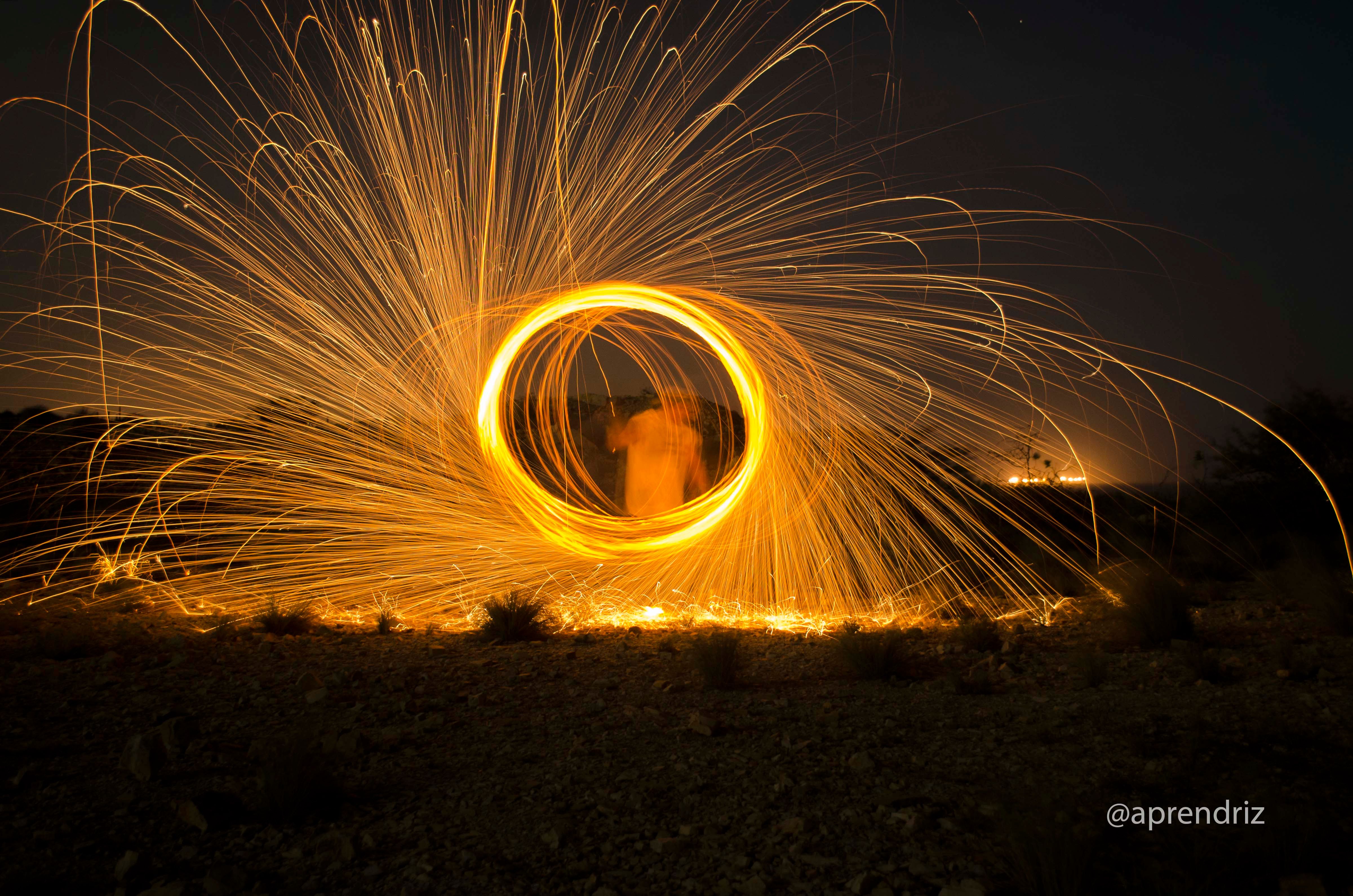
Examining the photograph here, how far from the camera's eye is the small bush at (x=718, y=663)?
5.29 meters

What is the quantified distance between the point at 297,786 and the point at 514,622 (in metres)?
3.91

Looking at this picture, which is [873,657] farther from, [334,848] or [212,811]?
[212,811]

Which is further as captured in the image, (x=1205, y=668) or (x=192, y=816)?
(x=1205, y=668)

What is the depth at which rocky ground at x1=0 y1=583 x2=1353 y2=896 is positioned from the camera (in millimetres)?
2662

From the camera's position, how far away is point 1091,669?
5.25 metres

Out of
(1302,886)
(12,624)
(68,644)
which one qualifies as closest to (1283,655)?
(1302,886)

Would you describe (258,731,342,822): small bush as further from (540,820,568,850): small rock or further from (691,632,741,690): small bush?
(691,632,741,690): small bush

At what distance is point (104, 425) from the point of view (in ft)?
44.7

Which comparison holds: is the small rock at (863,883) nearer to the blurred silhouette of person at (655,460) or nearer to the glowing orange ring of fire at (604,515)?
the glowing orange ring of fire at (604,515)

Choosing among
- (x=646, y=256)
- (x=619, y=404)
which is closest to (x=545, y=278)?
(x=646, y=256)

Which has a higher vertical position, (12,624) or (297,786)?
(12,624)

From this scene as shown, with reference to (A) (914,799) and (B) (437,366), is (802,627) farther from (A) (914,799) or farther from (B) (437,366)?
(B) (437,366)

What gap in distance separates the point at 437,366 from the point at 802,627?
5.19 meters

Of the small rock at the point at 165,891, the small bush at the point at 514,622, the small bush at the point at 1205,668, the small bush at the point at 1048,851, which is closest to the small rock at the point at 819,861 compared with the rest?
the small bush at the point at 1048,851
